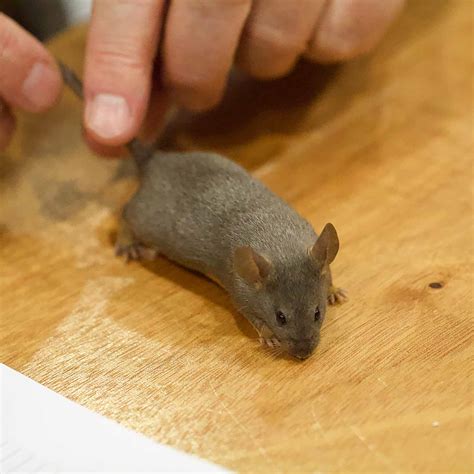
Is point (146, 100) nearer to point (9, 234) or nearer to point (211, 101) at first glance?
point (211, 101)

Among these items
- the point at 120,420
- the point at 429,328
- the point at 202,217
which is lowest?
the point at 120,420

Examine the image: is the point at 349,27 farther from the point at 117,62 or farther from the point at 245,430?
the point at 245,430

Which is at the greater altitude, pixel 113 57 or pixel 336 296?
pixel 113 57

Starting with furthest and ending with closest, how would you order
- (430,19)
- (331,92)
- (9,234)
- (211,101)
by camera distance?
(430,19), (331,92), (211,101), (9,234)

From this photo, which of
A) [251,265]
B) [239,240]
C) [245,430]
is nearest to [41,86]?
[239,240]

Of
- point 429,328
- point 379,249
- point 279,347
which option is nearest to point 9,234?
point 279,347

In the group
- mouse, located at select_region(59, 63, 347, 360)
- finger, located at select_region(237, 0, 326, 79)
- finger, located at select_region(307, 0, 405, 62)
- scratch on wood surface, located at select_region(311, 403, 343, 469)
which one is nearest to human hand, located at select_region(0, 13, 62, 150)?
mouse, located at select_region(59, 63, 347, 360)

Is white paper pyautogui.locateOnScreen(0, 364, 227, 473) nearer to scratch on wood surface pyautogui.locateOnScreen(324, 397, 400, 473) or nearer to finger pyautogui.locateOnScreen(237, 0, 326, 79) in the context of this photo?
scratch on wood surface pyautogui.locateOnScreen(324, 397, 400, 473)
